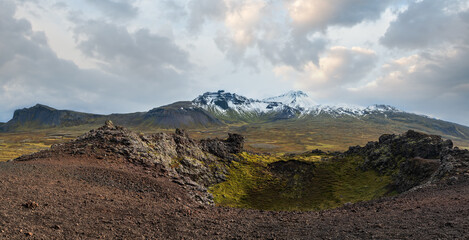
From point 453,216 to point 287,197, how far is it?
41.7 meters

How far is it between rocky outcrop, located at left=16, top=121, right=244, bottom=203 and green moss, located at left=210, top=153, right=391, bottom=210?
4.71 metres

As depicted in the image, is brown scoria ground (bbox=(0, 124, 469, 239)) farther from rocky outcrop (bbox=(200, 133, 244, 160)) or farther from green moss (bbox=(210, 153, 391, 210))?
rocky outcrop (bbox=(200, 133, 244, 160))

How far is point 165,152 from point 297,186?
3560 centimetres

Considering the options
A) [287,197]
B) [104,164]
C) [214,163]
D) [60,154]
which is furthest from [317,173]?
[60,154]

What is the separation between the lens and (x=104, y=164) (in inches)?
1345

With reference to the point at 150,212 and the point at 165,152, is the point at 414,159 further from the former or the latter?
the point at 150,212

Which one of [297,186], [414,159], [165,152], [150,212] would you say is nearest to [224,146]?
[297,186]

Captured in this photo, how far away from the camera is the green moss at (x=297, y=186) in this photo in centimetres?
5481

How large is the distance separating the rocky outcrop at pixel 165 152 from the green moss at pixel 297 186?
4.71m

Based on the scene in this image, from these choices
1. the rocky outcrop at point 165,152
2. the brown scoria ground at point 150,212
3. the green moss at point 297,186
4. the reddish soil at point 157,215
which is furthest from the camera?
the green moss at point 297,186

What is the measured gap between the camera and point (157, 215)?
70.0 ft

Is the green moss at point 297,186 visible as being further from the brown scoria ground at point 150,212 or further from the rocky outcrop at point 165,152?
the brown scoria ground at point 150,212

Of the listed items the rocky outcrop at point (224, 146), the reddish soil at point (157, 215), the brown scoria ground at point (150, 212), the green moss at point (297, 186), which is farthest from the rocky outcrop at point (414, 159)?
the rocky outcrop at point (224, 146)

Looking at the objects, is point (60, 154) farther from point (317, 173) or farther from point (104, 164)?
point (317, 173)
